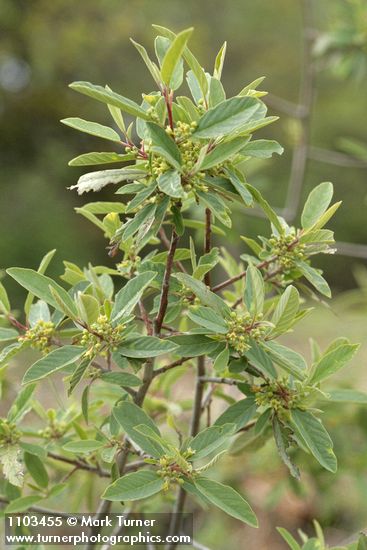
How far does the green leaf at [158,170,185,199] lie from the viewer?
56 cm

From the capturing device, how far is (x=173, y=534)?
94cm

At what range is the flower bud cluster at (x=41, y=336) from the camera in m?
0.72

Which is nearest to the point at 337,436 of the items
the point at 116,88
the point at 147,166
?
the point at 147,166

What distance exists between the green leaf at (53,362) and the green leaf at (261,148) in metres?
0.27

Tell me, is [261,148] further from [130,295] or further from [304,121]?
[304,121]

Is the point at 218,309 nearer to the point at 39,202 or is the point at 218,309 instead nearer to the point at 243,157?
the point at 243,157

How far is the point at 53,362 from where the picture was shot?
63cm

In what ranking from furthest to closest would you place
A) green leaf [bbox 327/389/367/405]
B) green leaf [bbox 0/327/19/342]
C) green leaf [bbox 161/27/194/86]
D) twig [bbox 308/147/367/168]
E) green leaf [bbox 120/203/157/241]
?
twig [bbox 308/147/367/168], green leaf [bbox 327/389/367/405], green leaf [bbox 0/327/19/342], green leaf [bbox 120/203/157/241], green leaf [bbox 161/27/194/86]

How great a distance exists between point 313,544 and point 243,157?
0.50 m

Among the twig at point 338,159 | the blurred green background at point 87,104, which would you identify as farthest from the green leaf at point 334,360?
the blurred green background at point 87,104

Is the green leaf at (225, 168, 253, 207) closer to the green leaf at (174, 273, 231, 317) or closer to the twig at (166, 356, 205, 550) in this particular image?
the green leaf at (174, 273, 231, 317)

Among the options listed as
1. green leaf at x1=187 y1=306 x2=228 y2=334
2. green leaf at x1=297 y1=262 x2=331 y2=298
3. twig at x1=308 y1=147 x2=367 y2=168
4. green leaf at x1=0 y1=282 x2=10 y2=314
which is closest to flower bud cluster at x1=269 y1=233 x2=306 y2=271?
green leaf at x1=297 y1=262 x2=331 y2=298

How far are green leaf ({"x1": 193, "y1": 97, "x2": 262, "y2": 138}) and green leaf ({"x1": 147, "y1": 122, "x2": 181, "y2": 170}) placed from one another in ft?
0.09

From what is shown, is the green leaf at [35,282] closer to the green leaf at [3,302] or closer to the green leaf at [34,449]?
the green leaf at [3,302]
